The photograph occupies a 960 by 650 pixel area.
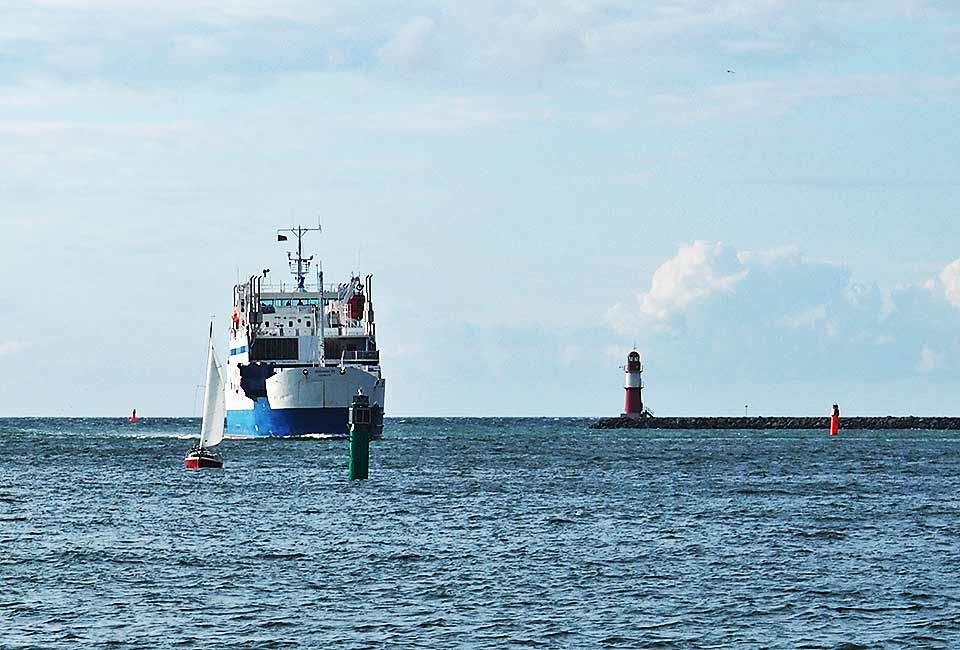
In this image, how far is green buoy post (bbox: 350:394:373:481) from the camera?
64.6m

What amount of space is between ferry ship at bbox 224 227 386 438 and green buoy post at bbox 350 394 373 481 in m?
39.5

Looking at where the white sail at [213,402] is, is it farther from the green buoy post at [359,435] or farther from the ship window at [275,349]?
the ship window at [275,349]

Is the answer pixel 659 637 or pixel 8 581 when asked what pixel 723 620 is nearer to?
pixel 659 637

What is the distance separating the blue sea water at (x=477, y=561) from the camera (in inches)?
1150

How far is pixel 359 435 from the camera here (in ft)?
220

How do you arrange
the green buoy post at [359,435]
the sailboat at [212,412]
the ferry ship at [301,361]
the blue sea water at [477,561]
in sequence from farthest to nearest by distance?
the ferry ship at [301,361] → the sailboat at [212,412] → the green buoy post at [359,435] → the blue sea water at [477,561]

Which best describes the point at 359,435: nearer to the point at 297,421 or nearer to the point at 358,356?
the point at 297,421

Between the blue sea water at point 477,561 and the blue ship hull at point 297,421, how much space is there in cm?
3560

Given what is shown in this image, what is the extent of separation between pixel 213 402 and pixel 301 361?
1462 inches

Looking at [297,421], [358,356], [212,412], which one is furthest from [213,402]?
[358,356]

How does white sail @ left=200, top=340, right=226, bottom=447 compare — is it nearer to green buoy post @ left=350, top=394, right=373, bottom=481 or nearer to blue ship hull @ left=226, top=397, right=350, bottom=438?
green buoy post @ left=350, top=394, right=373, bottom=481

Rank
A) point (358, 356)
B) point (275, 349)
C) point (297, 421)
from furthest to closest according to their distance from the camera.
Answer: point (275, 349) → point (358, 356) → point (297, 421)

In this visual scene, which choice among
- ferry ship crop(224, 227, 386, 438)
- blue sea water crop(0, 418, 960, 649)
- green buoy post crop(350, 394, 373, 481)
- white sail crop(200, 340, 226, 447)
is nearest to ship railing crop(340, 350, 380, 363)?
Answer: ferry ship crop(224, 227, 386, 438)

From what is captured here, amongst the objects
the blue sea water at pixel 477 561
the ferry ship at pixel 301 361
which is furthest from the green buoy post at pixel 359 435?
the ferry ship at pixel 301 361
